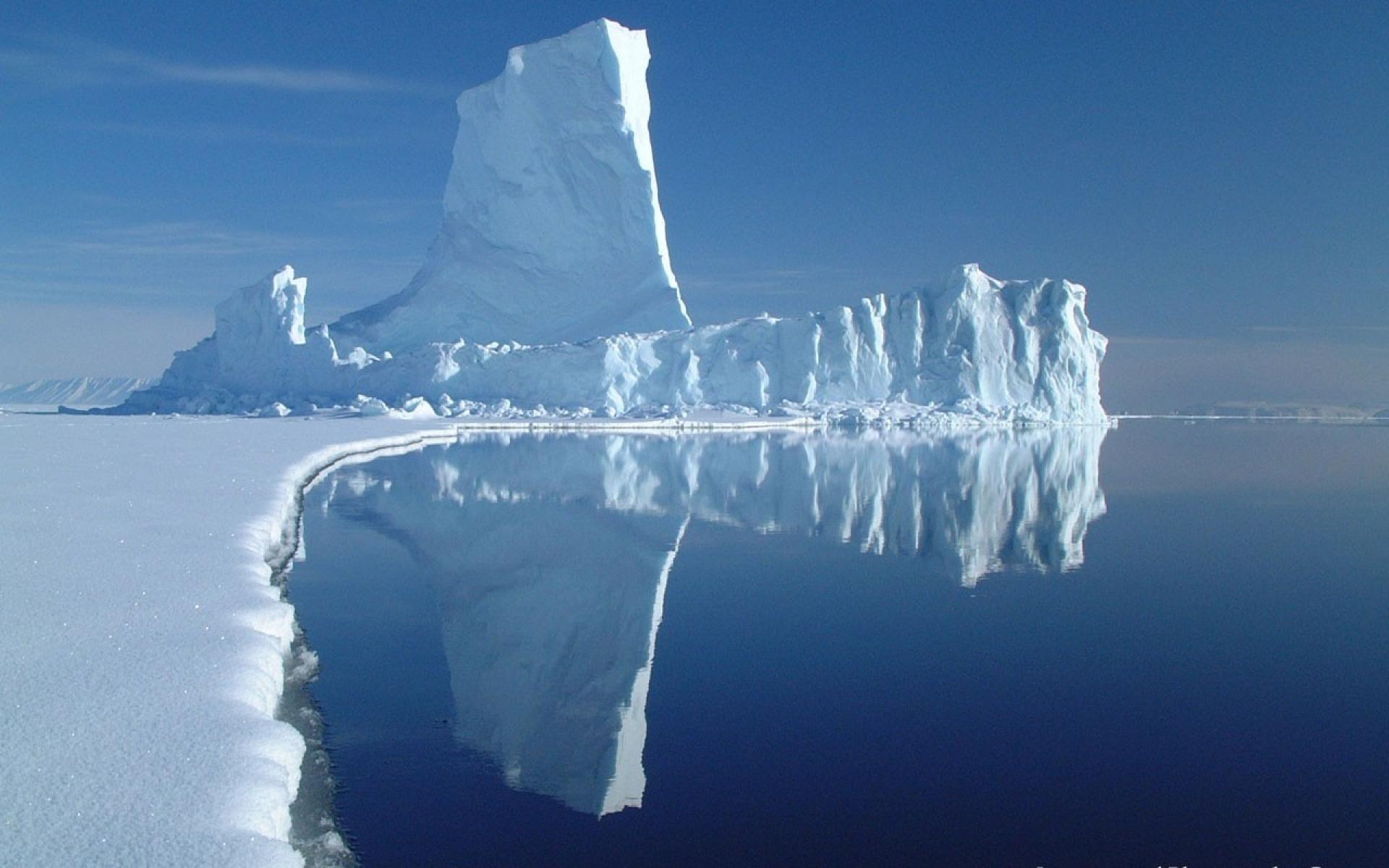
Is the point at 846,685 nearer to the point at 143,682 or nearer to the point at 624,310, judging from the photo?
the point at 143,682

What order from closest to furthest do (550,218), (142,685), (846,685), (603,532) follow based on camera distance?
1. (142,685)
2. (846,685)
3. (603,532)
4. (550,218)

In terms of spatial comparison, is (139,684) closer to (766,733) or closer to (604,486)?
(766,733)

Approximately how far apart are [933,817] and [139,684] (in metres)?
2.61

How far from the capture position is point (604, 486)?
12.3 m

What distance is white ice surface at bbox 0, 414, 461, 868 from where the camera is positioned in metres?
2.42

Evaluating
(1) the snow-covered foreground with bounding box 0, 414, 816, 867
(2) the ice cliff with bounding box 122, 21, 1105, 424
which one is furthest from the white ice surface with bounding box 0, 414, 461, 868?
(2) the ice cliff with bounding box 122, 21, 1105, 424

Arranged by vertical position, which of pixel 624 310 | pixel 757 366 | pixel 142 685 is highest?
pixel 624 310

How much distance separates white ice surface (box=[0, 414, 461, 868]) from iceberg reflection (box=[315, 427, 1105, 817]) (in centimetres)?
93

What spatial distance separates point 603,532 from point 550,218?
23058 mm

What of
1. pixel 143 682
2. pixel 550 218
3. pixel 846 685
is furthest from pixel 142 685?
pixel 550 218

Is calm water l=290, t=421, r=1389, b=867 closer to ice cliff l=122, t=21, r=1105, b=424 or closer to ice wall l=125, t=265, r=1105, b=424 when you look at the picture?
ice wall l=125, t=265, r=1105, b=424

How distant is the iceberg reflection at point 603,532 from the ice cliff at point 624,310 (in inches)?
398

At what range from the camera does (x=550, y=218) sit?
99.9 feet

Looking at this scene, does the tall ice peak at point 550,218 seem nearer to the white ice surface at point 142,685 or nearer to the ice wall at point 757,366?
the ice wall at point 757,366
